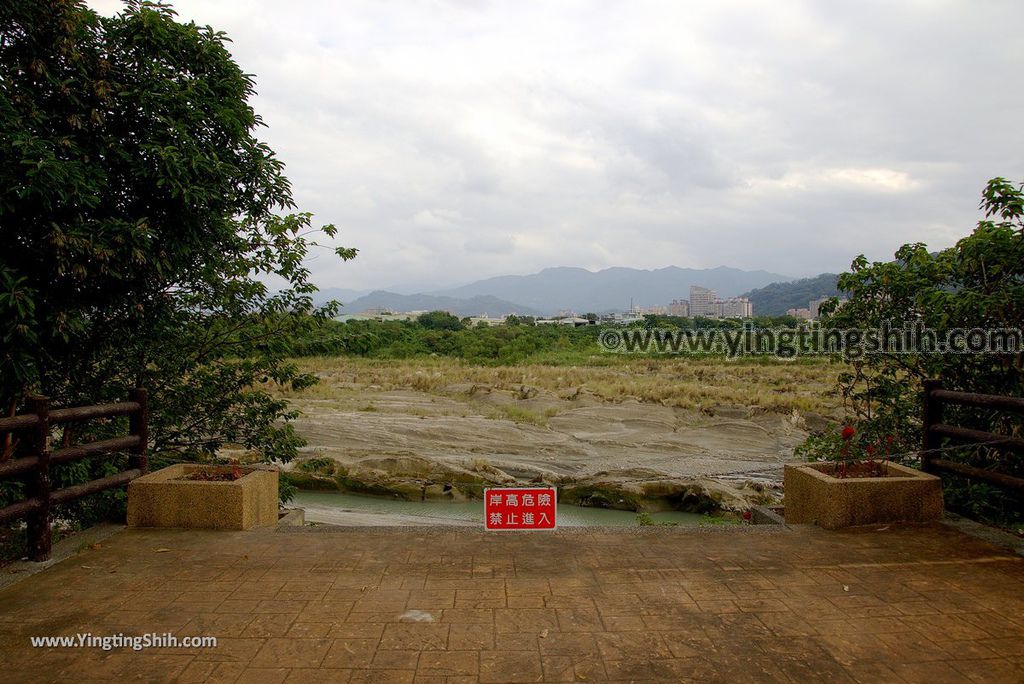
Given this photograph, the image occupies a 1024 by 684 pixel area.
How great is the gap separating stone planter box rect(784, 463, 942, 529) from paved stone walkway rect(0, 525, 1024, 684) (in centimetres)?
21

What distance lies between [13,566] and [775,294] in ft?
441

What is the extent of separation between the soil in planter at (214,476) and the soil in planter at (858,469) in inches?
212

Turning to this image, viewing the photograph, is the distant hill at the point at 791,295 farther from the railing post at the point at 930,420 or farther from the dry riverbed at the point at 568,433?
the railing post at the point at 930,420

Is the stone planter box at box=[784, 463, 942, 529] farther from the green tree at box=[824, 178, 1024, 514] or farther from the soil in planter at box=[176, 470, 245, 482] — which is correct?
the soil in planter at box=[176, 470, 245, 482]

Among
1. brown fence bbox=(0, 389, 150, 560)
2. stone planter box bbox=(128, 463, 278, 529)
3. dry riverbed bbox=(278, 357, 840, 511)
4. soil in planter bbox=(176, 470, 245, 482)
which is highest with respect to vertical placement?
brown fence bbox=(0, 389, 150, 560)

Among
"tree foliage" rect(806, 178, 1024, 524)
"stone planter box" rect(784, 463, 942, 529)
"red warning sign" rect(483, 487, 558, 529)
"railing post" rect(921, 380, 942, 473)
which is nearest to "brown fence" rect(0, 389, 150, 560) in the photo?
"red warning sign" rect(483, 487, 558, 529)

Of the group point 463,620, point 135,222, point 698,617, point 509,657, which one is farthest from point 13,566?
point 698,617

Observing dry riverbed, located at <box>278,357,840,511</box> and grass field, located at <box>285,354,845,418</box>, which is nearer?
dry riverbed, located at <box>278,357,840,511</box>

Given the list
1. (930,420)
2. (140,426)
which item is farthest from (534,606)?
(930,420)

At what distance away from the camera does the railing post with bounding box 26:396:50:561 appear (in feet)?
15.1

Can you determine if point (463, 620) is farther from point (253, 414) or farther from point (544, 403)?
point (544, 403)

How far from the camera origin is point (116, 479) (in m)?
5.43

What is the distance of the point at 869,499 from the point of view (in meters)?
5.43

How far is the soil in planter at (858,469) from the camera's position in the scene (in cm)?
580
